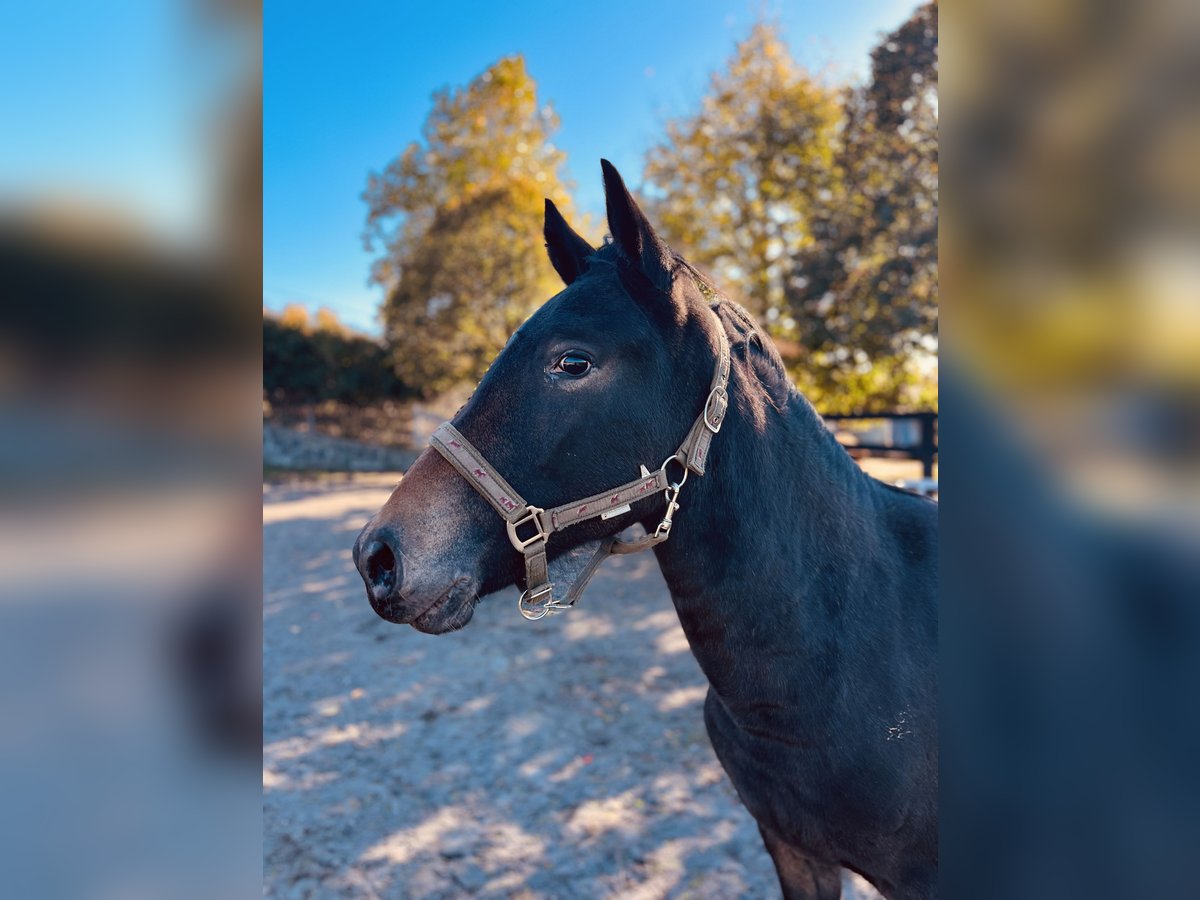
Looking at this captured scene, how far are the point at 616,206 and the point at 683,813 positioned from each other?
346cm

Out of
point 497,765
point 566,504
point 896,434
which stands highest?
point 566,504

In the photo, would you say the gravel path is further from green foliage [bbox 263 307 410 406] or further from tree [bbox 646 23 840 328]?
green foliage [bbox 263 307 410 406]

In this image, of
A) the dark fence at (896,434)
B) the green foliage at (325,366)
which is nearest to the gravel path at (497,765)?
the dark fence at (896,434)

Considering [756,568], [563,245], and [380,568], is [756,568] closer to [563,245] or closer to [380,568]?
[380,568]

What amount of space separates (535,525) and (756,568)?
57cm

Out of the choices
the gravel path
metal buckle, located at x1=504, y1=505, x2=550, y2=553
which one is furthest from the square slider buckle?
the gravel path

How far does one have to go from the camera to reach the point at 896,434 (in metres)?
9.89

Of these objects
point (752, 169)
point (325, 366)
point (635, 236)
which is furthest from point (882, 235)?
point (325, 366)

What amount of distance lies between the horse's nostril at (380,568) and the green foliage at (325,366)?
1994 cm

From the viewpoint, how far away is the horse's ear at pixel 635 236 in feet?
4.75

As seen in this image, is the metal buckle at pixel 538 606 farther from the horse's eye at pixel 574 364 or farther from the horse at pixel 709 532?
the horse's eye at pixel 574 364

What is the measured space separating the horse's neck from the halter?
2.7 inches
